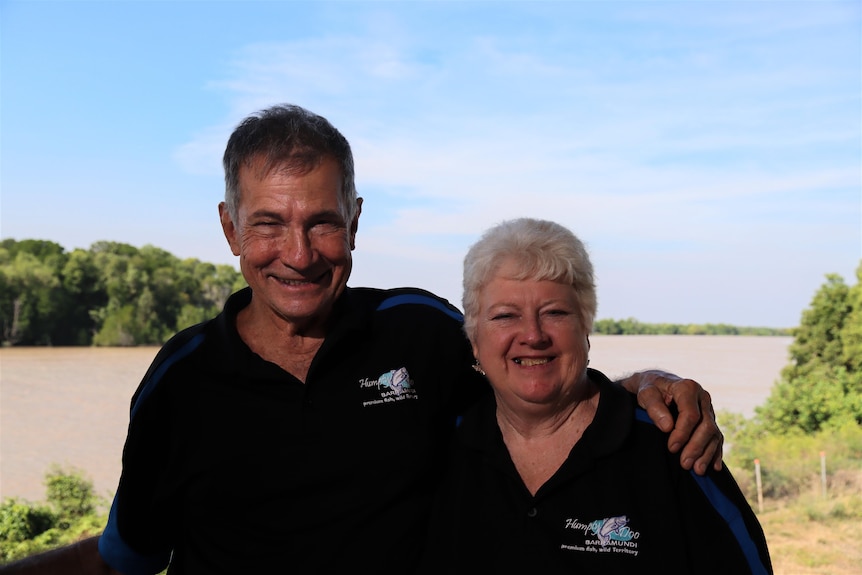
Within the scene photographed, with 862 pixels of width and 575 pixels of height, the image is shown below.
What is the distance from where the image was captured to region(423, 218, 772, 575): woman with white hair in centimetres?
218

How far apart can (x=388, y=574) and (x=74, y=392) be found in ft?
108

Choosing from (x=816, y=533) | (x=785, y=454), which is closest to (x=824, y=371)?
(x=785, y=454)

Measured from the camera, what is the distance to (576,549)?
2238 millimetres

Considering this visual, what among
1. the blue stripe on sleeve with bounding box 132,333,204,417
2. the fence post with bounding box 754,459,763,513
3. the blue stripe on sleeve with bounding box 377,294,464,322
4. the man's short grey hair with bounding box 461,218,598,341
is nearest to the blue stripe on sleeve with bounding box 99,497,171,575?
the blue stripe on sleeve with bounding box 132,333,204,417

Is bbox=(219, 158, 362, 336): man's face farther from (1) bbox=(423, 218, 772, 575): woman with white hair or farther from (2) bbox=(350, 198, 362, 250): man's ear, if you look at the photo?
(1) bbox=(423, 218, 772, 575): woman with white hair

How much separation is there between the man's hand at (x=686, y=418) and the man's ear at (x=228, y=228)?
1.46m

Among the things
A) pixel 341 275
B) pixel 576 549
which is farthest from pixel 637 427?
pixel 341 275

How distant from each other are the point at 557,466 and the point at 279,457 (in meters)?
0.90

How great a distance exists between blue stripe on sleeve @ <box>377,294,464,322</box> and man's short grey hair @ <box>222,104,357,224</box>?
42cm

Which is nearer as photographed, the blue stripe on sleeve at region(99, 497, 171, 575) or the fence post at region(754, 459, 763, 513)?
the blue stripe on sleeve at region(99, 497, 171, 575)

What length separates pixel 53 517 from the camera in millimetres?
12352

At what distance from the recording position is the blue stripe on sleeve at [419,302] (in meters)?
2.82

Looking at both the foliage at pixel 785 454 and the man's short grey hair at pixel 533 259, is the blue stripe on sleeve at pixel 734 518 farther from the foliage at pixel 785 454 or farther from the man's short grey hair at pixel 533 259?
the foliage at pixel 785 454

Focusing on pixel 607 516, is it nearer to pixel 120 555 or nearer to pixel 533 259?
pixel 533 259
